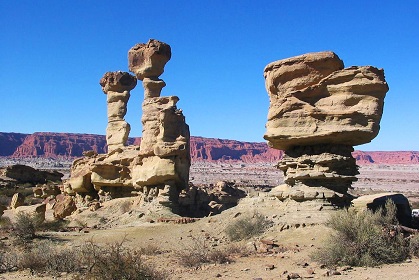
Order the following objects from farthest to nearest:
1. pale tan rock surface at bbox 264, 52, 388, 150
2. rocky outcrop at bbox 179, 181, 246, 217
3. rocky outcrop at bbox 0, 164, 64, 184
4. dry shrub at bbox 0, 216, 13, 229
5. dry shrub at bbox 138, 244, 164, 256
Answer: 1. rocky outcrop at bbox 0, 164, 64, 184
2. rocky outcrop at bbox 179, 181, 246, 217
3. dry shrub at bbox 0, 216, 13, 229
4. pale tan rock surface at bbox 264, 52, 388, 150
5. dry shrub at bbox 138, 244, 164, 256

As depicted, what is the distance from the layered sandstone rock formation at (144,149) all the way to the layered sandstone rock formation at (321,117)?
22.4ft

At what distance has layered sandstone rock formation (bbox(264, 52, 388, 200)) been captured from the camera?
14.2m

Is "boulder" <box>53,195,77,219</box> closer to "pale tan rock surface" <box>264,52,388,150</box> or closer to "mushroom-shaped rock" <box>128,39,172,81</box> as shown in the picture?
"mushroom-shaped rock" <box>128,39,172,81</box>

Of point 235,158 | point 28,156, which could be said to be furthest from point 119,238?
point 235,158

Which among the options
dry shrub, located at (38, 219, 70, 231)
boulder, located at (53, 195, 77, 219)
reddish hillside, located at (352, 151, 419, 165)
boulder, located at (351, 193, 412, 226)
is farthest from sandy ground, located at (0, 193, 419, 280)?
reddish hillside, located at (352, 151, 419, 165)

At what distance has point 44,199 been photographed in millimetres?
33188

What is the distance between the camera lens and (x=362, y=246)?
379 inches

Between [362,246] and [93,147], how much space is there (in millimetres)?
143023

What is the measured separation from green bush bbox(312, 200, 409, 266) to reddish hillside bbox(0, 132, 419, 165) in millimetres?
135011

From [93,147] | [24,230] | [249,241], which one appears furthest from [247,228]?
[93,147]

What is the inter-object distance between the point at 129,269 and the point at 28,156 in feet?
474

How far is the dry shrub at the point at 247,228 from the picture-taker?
14.1 meters

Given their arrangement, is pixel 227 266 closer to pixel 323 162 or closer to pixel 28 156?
pixel 323 162

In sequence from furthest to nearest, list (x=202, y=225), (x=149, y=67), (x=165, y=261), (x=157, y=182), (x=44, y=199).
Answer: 1. (x=44, y=199)
2. (x=149, y=67)
3. (x=157, y=182)
4. (x=202, y=225)
5. (x=165, y=261)
